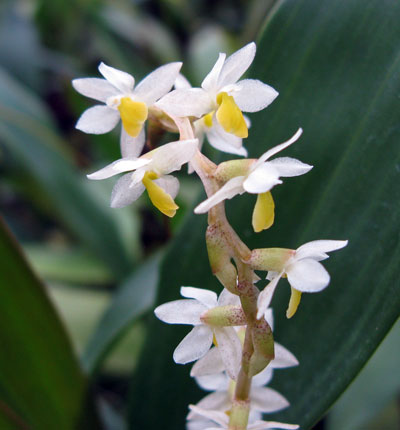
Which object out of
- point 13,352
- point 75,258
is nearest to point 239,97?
point 13,352

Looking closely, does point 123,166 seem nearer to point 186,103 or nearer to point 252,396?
point 186,103

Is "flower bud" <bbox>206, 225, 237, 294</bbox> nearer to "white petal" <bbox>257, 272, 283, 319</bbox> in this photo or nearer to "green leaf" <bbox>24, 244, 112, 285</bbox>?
"white petal" <bbox>257, 272, 283, 319</bbox>

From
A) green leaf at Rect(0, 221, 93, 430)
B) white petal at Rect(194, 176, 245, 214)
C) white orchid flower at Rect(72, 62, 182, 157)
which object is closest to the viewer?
white petal at Rect(194, 176, 245, 214)

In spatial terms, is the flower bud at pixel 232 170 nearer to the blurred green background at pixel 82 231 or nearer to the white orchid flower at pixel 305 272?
the white orchid flower at pixel 305 272

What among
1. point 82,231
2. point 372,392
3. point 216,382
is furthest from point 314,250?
point 82,231

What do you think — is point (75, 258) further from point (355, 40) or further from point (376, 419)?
point (355, 40)

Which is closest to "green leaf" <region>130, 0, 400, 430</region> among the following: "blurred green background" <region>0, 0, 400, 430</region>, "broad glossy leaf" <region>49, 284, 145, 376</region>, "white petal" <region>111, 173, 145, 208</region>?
"blurred green background" <region>0, 0, 400, 430</region>
